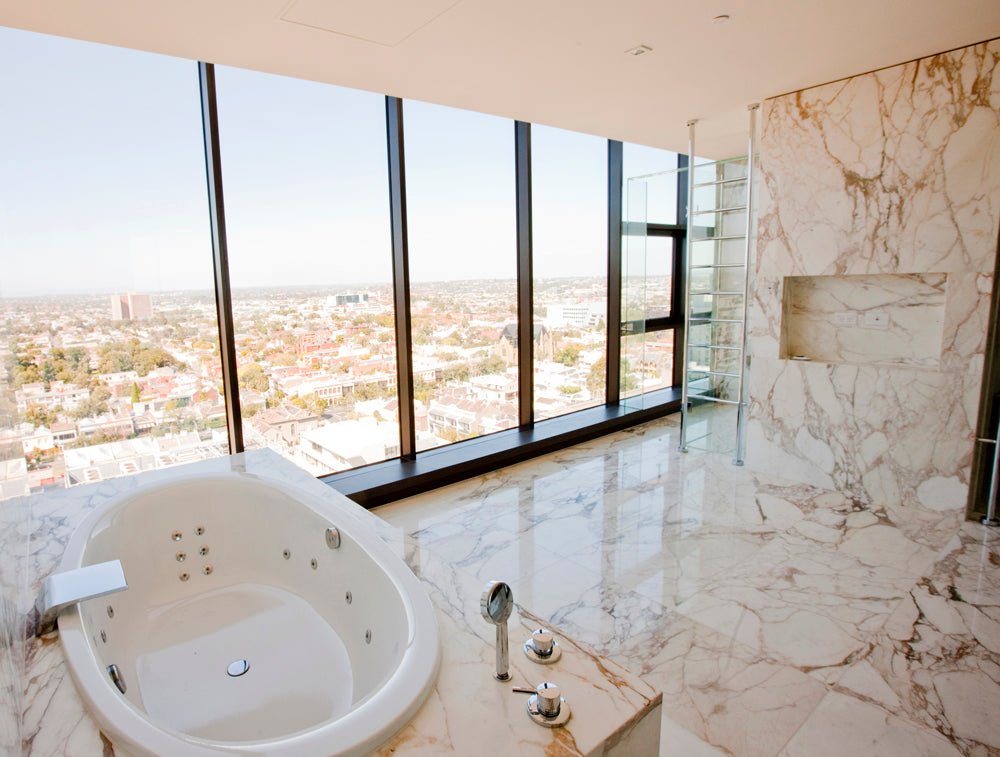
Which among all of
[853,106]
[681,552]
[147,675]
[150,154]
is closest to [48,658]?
[147,675]

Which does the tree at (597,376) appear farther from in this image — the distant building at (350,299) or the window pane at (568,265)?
the distant building at (350,299)

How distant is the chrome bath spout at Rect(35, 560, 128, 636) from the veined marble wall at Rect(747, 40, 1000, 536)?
11.6 feet

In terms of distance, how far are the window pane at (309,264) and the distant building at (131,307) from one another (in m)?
0.40

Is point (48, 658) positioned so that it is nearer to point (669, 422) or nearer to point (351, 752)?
point (351, 752)

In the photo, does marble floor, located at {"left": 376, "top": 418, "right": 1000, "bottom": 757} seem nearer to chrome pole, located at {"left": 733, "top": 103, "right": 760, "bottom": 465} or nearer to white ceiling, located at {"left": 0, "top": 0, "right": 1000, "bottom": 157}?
chrome pole, located at {"left": 733, "top": 103, "right": 760, "bottom": 465}

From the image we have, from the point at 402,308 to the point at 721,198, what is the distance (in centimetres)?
248

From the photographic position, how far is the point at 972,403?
9.93ft

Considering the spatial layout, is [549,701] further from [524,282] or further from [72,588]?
[524,282]

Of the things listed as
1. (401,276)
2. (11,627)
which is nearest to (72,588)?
(11,627)

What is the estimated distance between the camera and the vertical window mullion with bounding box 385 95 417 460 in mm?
3510

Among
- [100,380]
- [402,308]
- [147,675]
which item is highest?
[402,308]

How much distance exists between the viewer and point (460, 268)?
3959mm

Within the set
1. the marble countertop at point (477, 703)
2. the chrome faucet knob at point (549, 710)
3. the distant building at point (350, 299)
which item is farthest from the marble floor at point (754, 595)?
the distant building at point (350, 299)

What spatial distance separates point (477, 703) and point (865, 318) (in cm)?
329
